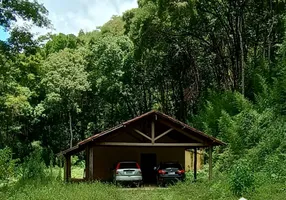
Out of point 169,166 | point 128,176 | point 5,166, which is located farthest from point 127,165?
point 5,166

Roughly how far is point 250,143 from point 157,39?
33.0 feet

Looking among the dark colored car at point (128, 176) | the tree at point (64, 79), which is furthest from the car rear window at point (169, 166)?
the tree at point (64, 79)

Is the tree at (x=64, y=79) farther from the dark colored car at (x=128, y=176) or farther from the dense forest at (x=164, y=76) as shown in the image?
the dark colored car at (x=128, y=176)

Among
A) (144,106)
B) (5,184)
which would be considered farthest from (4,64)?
(144,106)

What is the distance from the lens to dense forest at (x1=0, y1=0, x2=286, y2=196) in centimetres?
2198

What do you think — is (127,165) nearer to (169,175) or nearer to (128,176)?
(128,176)

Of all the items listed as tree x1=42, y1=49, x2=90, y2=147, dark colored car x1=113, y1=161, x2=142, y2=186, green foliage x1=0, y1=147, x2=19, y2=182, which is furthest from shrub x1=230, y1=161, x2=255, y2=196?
tree x1=42, y1=49, x2=90, y2=147

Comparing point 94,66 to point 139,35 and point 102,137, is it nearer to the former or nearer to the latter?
point 139,35

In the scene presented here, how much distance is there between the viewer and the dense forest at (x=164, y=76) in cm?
2198

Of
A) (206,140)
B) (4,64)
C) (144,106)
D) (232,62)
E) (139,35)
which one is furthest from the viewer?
(144,106)

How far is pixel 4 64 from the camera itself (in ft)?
70.7

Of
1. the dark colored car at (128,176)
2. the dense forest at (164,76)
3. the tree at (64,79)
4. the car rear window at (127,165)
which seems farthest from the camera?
the tree at (64,79)

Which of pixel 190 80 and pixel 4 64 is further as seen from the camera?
pixel 190 80

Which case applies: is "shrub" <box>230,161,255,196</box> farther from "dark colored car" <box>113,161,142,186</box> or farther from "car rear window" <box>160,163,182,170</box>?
"car rear window" <box>160,163,182,170</box>
